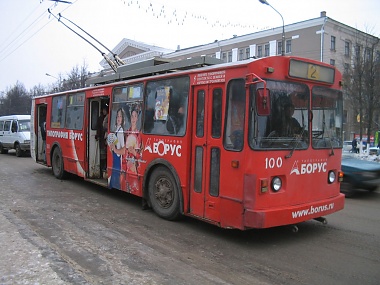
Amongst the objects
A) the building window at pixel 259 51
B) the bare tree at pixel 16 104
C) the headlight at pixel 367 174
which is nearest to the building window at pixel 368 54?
the headlight at pixel 367 174

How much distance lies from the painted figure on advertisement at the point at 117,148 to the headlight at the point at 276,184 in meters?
3.79

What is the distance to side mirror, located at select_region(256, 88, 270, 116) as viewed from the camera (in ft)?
15.7

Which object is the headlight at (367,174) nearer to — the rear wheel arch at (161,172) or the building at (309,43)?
the rear wheel arch at (161,172)

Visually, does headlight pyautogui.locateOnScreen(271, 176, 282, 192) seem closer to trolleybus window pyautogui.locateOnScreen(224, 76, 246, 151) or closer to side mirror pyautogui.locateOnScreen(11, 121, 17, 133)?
trolleybus window pyautogui.locateOnScreen(224, 76, 246, 151)

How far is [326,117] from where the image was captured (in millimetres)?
5973

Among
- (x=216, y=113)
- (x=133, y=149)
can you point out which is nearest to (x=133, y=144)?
(x=133, y=149)

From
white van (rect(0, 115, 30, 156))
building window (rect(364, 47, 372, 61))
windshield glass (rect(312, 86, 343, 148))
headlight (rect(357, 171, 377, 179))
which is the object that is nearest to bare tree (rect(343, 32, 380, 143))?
building window (rect(364, 47, 372, 61))

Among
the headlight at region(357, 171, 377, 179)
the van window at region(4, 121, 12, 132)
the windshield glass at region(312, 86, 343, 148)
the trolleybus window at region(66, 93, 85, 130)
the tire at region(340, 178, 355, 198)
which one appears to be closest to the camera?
the windshield glass at region(312, 86, 343, 148)

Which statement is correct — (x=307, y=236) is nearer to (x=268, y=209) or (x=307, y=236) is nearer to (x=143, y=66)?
(x=268, y=209)

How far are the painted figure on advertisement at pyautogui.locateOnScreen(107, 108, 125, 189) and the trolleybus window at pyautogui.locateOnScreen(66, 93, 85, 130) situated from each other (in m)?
2.01

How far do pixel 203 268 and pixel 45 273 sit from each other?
71.2 inches

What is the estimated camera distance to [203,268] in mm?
4465

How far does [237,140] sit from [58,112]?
306 inches

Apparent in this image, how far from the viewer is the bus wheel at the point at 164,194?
21.1ft
